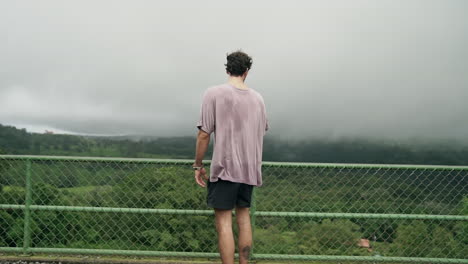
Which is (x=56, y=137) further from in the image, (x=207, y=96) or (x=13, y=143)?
(x=207, y=96)

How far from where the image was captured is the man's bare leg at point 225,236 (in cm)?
312

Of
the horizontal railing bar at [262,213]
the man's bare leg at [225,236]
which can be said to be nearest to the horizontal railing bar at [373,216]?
the horizontal railing bar at [262,213]

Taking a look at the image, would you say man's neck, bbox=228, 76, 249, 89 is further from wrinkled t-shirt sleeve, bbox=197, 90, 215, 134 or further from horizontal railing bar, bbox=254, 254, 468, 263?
horizontal railing bar, bbox=254, 254, 468, 263

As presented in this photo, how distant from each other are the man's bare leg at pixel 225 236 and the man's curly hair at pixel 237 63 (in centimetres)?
113

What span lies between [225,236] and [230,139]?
0.79 metres

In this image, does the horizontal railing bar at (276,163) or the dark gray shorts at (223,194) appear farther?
the horizontal railing bar at (276,163)

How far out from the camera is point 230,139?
3.06 m

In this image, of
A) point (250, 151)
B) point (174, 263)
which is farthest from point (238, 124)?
point (174, 263)

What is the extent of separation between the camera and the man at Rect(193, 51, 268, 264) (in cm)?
304

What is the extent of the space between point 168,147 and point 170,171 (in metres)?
187

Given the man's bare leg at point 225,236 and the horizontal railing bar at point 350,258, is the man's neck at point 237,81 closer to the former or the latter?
the man's bare leg at point 225,236

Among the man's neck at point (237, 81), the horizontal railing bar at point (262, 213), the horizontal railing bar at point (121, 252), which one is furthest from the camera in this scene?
the horizontal railing bar at point (121, 252)

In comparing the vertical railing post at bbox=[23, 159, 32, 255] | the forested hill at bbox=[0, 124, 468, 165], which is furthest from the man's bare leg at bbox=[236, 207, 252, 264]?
the forested hill at bbox=[0, 124, 468, 165]

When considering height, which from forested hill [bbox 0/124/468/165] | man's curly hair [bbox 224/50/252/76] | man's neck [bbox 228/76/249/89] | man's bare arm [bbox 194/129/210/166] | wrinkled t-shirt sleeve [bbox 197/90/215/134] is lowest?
forested hill [bbox 0/124/468/165]
